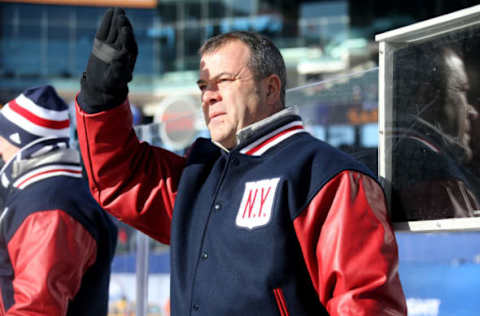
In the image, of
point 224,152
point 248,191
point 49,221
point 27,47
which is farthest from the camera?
point 27,47

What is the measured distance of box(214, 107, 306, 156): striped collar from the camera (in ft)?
6.86

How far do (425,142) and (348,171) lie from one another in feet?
1.00

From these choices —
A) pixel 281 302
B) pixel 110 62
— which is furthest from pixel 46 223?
pixel 281 302

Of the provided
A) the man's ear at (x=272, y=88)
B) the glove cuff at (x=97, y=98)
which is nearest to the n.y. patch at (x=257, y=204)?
the man's ear at (x=272, y=88)

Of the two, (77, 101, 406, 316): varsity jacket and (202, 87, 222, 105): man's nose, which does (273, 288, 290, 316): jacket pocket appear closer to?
(77, 101, 406, 316): varsity jacket

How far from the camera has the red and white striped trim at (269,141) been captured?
6.84 feet

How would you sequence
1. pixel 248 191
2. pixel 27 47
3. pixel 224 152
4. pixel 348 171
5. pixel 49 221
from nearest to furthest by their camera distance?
1. pixel 348 171
2. pixel 248 191
3. pixel 224 152
4. pixel 49 221
5. pixel 27 47

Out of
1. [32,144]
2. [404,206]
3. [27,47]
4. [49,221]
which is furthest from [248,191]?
[27,47]

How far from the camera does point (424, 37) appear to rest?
6.70 feet

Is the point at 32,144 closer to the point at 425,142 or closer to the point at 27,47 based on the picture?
the point at 425,142

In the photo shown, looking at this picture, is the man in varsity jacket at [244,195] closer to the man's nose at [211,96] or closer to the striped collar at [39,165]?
the man's nose at [211,96]

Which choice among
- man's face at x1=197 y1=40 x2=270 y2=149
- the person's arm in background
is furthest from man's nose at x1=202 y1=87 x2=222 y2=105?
the person's arm in background

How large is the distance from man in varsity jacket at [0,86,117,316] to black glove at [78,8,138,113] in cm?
85

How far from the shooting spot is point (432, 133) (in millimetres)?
2008
